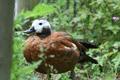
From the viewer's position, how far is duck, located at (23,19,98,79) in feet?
15.1

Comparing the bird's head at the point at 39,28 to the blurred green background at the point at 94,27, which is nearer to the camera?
the bird's head at the point at 39,28

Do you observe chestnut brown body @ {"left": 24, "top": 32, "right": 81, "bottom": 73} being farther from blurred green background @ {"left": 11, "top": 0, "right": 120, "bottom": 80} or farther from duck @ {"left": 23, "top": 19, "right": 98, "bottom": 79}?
blurred green background @ {"left": 11, "top": 0, "right": 120, "bottom": 80}

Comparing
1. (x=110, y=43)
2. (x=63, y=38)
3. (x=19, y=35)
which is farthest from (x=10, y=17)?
(x=110, y=43)

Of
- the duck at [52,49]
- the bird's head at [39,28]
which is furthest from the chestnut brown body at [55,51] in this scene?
the bird's head at [39,28]

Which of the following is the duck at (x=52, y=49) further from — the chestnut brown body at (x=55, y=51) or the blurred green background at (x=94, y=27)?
the blurred green background at (x=94, y=27)

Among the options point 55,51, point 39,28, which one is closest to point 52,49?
point 55,51

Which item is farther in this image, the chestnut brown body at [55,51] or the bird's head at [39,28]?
the bird's head at [39,28]

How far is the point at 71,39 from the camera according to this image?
5082mm

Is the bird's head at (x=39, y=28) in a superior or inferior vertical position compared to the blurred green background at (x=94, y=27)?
superior

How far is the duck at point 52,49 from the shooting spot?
4613 mm

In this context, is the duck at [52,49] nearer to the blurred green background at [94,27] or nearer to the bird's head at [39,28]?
the bird's head at [39,28]

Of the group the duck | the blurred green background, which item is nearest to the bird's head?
the duck

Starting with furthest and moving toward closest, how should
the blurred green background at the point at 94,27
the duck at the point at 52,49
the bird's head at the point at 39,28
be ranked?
1. the blurred green background at the point at 94,27
2. the bird's head at the point at 39,28
3. the duck at the point at 52,49

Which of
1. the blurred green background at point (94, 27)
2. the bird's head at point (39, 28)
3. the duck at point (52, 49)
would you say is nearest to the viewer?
the duck at point (52, 49)
